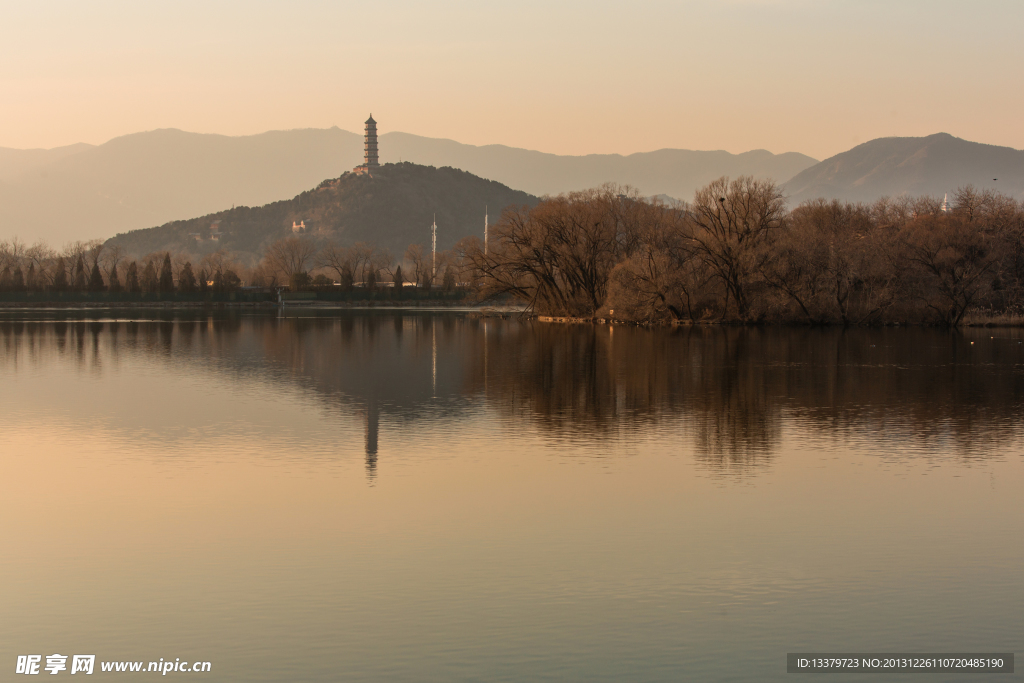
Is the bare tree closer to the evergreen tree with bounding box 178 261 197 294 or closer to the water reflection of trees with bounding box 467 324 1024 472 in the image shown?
the water reflection of trees with bounding box 467 324 1024 472

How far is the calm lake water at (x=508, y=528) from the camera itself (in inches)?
324

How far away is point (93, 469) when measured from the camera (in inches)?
617

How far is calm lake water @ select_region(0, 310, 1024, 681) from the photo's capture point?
324 inches

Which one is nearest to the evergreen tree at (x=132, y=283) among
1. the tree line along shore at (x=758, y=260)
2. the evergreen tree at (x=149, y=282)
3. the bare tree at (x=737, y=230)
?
the evergreen tree at (x=149, y=282)

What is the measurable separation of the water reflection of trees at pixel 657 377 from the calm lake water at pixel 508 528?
0.21 meters

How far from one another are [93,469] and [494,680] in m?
10.7

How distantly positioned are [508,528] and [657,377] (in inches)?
743

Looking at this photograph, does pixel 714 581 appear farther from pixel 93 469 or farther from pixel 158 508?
pixel 93 469

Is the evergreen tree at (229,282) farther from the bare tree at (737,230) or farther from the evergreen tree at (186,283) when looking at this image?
the bare tree at (737,230)

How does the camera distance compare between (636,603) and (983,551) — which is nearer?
(636,603)

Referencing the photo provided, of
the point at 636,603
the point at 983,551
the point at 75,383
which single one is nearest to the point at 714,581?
the point at 636,603

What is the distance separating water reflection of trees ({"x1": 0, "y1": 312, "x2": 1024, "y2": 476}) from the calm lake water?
21 cm

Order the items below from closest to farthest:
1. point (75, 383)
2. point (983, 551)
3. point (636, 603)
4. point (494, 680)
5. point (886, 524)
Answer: point (494, 680) → point (636, 603) → point (983, 551) → point (886, 524) → point (75, 383)

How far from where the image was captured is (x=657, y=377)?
30.1 m
